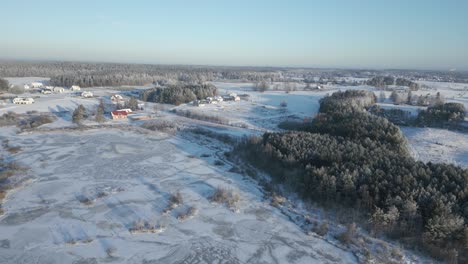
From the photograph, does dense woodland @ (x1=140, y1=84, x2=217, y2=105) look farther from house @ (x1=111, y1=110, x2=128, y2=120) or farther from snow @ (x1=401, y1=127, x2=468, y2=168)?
snow @ (x1=401, y1=127, x2=468, y2=168)

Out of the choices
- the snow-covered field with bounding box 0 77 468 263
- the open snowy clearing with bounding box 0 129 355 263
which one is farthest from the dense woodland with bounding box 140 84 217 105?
the open snowy clearing with bounding box 0 129 355 263

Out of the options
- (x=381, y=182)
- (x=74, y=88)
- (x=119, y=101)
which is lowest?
(x=119, y=101)

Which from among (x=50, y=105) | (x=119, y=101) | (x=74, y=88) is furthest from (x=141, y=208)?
(x=74, y=88)

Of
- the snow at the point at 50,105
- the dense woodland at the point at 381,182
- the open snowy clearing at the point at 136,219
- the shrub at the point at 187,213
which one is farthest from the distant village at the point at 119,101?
the shrub at the point at 187,213

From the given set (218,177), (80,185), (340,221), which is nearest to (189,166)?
(218,177)

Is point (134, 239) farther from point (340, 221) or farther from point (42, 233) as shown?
point (340, 221)

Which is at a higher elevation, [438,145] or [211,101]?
[211,101]

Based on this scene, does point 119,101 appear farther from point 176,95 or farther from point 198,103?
point 198,103
